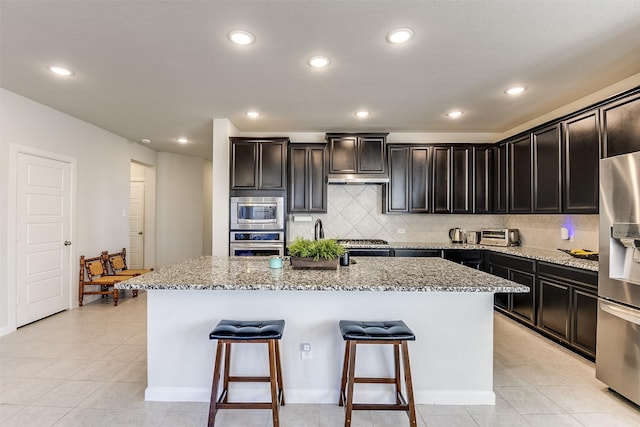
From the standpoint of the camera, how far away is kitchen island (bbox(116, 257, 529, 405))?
2.21 meters

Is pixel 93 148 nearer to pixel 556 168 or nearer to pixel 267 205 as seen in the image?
pixel 267 205

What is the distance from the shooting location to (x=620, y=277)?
7.35 feet

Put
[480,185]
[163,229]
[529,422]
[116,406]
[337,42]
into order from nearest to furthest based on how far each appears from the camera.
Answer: [529,422] → [116,406] → [337,42] → [480,185] → [163,229]

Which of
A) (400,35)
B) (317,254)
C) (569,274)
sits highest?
(400,35)

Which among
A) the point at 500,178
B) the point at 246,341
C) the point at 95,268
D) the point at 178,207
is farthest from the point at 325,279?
the point at 178,207

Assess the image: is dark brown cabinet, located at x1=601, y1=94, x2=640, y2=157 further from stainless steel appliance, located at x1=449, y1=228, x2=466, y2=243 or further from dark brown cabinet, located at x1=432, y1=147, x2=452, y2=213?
stainless steel appliance, located at x1=449, y1=228, x2=466, y2=243

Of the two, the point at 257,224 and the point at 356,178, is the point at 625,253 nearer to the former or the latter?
the point at 356,178

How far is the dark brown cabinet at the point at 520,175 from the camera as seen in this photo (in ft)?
12.7

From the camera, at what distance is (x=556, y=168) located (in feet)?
11.2

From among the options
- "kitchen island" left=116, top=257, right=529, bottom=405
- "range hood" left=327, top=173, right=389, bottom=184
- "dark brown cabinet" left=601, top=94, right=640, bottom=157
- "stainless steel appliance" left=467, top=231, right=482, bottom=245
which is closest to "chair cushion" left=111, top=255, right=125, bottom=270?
"kitchen island" left=116, top=257, right=529, bottom=405

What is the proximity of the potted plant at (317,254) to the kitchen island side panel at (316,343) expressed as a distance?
0.25 m

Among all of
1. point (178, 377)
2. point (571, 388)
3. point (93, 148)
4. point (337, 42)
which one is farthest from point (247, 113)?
point (571, 388)

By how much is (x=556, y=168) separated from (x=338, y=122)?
2.60 m

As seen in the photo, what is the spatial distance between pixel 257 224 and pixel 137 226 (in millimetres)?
3833
